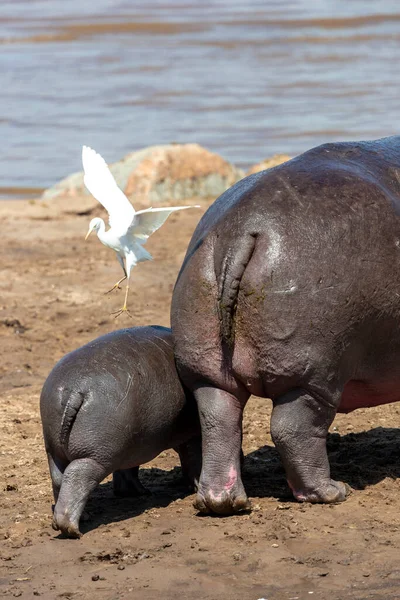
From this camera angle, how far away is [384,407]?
23.5 feet

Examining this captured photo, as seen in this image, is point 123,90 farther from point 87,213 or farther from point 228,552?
point 228,552

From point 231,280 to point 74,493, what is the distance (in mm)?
1131

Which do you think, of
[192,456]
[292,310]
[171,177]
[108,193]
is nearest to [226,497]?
[192,456]

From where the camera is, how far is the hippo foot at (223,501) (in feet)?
18.0

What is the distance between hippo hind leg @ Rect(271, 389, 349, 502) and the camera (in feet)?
17.7

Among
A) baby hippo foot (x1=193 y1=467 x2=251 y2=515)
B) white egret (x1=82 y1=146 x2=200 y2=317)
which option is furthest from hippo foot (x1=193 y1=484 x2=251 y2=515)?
white egret (x1=82 y1=146 x2=200 y2=317)

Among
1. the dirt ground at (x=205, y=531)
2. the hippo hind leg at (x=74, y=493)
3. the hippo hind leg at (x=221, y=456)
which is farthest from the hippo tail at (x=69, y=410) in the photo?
the hippo hind leg at (x=221, y=456)

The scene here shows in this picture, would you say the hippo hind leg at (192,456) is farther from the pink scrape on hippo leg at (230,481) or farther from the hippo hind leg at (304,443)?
the hippo hind leg at (304,443)

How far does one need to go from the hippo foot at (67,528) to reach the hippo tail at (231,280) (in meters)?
1.02

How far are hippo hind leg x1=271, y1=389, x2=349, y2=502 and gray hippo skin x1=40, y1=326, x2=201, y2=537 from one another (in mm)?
530

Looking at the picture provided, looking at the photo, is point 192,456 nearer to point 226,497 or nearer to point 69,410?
point 226,497

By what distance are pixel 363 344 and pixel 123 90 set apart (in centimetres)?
1691

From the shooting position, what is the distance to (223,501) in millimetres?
5484

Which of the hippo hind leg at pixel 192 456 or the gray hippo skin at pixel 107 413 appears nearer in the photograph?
the gray hippo skin at pixel 107 413
